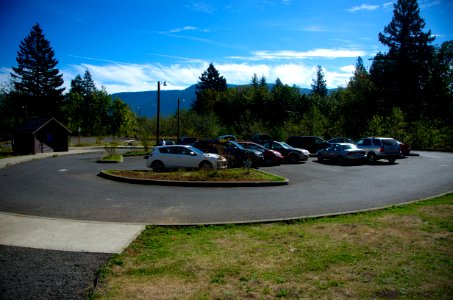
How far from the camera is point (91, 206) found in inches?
389

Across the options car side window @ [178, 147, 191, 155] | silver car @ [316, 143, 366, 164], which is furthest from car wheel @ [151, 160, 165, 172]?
silver car @ [316, 143, 366, 164]

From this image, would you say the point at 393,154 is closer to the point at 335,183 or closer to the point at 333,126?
the point at 335,183

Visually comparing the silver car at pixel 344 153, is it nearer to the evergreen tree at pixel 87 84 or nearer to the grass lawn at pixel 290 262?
the grass lawn at pixel 290 262

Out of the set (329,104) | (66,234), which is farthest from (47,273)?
(329,104)

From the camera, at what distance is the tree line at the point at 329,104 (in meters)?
42.2

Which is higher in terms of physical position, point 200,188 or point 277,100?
point 277,100

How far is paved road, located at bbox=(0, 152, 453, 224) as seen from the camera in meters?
8.95

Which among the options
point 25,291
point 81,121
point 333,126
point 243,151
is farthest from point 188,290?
point 81,121

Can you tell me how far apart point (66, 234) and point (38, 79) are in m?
74.4

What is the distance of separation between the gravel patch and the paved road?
8.18 ft

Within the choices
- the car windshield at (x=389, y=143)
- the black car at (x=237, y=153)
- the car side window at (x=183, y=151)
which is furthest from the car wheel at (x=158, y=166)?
the car windshield at (x=389, y=143)

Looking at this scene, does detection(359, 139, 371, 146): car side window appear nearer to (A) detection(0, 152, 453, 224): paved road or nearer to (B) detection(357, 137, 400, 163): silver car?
(B) detection(357, 137, 400, 163): silver car

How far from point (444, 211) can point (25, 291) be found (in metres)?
9.67

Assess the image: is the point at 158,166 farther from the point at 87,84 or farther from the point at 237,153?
the point at 87,84
